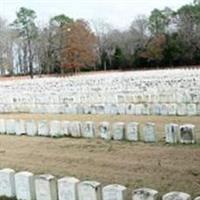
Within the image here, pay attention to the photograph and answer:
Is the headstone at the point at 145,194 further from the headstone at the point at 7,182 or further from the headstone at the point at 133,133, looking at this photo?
the headstone at the point at 133,133

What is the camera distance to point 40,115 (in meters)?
17.5

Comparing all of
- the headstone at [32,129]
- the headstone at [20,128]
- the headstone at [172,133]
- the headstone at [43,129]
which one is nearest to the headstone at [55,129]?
the headstone at [43,129]

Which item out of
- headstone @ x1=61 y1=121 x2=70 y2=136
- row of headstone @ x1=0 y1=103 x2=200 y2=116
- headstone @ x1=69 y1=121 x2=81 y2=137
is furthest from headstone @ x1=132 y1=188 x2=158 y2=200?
row of headstone @ x1=0 y1=103 x2=200 y2=116

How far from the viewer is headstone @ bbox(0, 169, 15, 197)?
700 cm

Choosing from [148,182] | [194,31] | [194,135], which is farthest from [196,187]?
[194,31]

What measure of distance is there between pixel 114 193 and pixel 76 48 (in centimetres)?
5473

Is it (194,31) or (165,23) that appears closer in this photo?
(194,31)

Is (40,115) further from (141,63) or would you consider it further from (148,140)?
(141,63)

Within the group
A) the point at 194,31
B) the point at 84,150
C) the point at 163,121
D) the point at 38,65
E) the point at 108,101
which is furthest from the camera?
the point at 38,65

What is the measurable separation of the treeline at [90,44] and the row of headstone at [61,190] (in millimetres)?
50663

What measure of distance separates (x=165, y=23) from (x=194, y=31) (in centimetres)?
693

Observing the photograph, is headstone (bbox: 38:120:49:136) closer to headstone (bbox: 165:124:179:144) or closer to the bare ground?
the bare ground

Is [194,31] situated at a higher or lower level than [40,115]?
higher

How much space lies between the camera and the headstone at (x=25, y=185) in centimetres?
678
